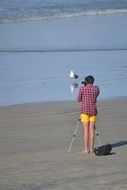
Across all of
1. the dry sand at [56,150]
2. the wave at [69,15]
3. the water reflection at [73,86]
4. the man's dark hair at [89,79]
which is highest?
the wave at [69,15]

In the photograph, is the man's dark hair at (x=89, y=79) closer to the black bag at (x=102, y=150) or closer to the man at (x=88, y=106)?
the man at (x=88, y=106)

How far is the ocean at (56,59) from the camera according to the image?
22578 mm

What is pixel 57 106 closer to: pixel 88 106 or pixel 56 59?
pixel 88 106

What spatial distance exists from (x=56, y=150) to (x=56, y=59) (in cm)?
1924

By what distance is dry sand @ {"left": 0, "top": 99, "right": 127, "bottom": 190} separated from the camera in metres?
10.1

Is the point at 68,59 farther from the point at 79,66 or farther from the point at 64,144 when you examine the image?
the point at 64,144

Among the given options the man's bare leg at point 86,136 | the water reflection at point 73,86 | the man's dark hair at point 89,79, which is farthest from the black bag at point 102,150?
the water reflection at point 73,86

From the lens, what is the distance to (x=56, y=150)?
13.1 meters

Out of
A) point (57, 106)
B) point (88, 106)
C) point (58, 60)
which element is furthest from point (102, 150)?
point (58, 60)

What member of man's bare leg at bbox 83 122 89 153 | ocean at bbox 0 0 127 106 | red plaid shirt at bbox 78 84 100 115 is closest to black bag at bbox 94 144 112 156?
man's bare leg at bbox 83 122 89 153

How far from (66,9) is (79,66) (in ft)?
149

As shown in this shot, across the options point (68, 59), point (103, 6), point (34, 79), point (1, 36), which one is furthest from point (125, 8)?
point (34, 79)

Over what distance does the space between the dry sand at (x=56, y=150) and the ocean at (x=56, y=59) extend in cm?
226

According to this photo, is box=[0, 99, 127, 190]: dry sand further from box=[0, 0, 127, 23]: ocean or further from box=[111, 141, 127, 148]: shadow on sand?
box=[0, 0, 127, 23]: ocean
